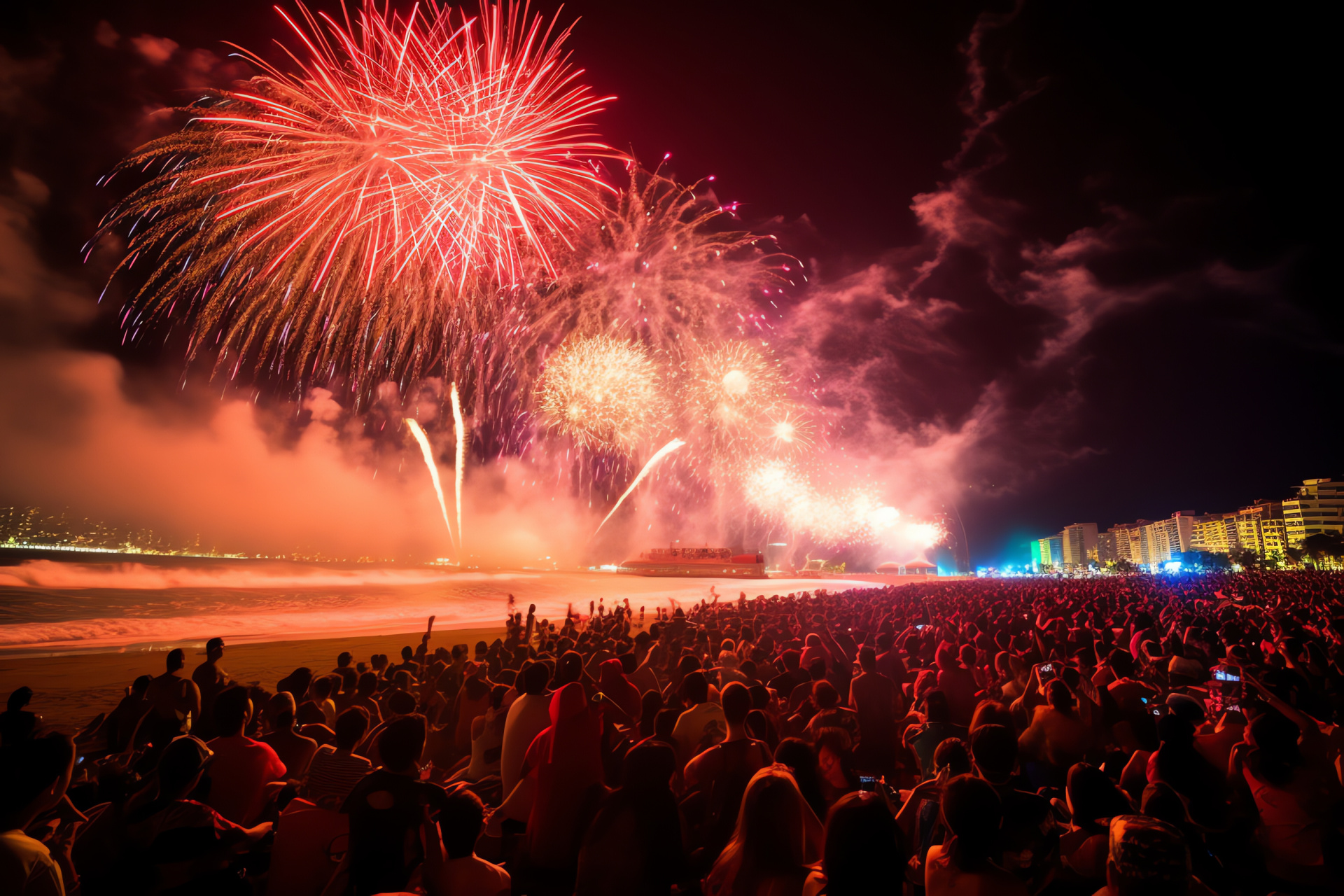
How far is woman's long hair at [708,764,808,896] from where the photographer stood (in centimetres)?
287

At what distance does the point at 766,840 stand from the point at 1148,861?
5.24ft

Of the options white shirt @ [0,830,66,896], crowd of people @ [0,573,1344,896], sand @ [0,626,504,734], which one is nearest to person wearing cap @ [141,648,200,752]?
crowd of people @ [0,573,1344,896]

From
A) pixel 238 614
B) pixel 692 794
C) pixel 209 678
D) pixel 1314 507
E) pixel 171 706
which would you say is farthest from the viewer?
pixel 1314 507

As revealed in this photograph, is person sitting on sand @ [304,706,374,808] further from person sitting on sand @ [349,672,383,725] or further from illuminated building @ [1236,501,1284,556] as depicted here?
illuminated building @ [1236,501,1284,556]

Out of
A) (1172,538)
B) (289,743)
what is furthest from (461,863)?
(1172,538)

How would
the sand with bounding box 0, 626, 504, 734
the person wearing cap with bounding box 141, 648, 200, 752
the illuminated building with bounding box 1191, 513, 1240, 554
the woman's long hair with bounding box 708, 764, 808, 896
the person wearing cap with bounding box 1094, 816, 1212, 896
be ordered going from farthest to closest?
1. the illuminated building with bounding box 1191, 513, 1240, 554
2. the sand with bounding box 0, 626, 504, 734
3. the person wearing cap with bounding box 141, 648, 200, 752
4. the woman's long hair with bounding box 708, 764, 808, 896
5. the person wearing cap with bounding box 1094, 816, 1212, 896

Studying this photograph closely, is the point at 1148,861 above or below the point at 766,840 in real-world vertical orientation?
above

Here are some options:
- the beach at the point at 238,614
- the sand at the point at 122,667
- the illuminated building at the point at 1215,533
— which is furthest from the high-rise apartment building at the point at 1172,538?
the sand at the point at 122,667

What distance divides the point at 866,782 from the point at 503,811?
2.96 meters

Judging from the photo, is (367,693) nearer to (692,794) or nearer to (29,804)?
(29,804)

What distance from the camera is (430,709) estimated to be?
8.39 metres

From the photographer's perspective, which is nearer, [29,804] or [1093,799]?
[29,804]

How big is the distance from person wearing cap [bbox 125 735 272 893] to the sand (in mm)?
10972

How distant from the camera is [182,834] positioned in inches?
119
